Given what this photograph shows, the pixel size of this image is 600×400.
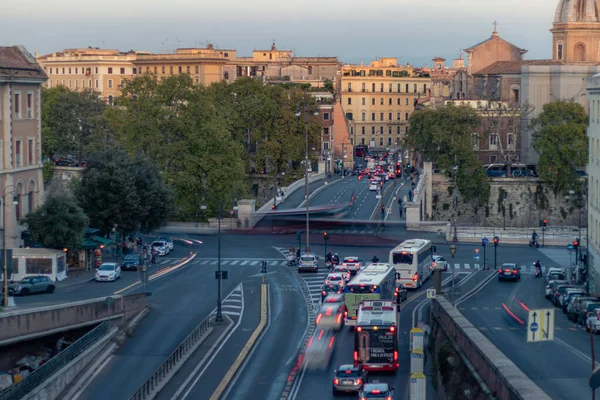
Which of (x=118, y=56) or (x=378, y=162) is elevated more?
(x=118, y=56)

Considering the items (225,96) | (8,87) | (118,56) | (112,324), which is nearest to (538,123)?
(225,96)

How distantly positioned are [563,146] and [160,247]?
44.4 metres

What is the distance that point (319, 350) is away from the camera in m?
41.0

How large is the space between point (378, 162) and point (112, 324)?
10558 cm

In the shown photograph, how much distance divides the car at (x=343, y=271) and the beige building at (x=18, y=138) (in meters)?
17.1

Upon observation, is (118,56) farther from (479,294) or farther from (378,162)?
(479,294)

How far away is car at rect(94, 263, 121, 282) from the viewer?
5531cm

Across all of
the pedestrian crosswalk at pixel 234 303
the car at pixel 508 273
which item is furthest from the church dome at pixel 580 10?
the pedestrian crosswalk at pixel 234 303

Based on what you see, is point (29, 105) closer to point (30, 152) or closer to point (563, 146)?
point (30, 152)

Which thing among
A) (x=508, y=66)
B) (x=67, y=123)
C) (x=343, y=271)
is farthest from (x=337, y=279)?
(x=67, y=123)

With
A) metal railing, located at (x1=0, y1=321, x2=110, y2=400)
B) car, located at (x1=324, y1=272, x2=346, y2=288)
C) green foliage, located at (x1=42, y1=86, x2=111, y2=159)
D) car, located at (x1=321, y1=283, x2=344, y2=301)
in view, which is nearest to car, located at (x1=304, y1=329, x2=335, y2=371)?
car, located at (x1=321, y1=283, x2=344, y2=301)

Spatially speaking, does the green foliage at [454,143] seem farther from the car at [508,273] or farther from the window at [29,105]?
the window at [29,105]

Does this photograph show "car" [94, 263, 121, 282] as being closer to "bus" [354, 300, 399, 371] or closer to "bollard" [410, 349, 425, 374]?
"bus" [354, 300, 399, 371]

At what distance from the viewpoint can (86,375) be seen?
126ft
